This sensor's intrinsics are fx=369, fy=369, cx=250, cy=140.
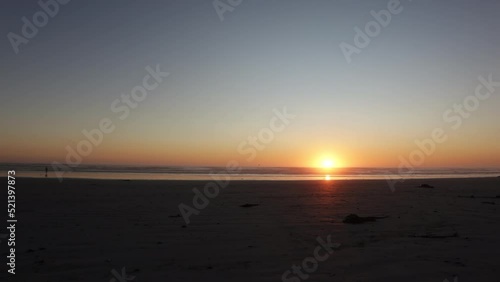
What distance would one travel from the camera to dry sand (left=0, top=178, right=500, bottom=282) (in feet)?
18.1

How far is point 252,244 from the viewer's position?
23.6 feet

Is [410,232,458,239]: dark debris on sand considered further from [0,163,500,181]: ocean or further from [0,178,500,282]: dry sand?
[0,163,500,181]: ocean

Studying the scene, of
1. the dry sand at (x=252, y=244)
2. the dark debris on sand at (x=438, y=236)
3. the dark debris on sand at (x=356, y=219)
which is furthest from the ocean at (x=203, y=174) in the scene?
the dark debris on sand at (x=438, y=236)

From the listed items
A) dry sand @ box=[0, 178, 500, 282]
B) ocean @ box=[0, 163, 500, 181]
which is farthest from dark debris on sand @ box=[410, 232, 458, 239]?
ocean @ box=[0, 163, 500, 181]

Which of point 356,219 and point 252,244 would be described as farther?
point 356,219

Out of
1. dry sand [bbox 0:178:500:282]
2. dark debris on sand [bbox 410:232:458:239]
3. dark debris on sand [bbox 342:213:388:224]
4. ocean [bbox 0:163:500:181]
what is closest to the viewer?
dry sand [bbox 0:178:500:282]

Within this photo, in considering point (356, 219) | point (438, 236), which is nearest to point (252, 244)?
point (356, 219)

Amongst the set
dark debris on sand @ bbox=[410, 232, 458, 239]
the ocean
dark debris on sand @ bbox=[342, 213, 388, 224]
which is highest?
the ocean

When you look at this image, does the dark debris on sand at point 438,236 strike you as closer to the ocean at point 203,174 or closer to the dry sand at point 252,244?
the dry sand at point 252,244

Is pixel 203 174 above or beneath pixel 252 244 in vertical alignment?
above

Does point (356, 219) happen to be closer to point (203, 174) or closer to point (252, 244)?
point (252, 244)

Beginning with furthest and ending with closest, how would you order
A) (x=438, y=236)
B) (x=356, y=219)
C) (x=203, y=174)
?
1. (x=203, y=174)
2. (x=356, y=219)
3. (x=438, y=236)

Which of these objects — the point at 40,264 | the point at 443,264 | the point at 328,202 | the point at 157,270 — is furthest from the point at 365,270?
→ the point at 328,202

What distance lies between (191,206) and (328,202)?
507cm
